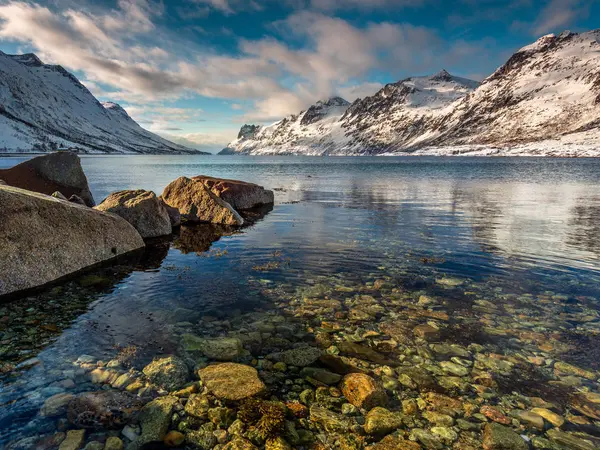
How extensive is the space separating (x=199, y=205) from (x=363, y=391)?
59.9 ft

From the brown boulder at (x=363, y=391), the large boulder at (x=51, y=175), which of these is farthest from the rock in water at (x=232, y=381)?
the large boulder at (x=51, y=175)

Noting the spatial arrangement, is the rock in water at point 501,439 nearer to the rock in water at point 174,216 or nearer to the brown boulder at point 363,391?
the brown boulder at point 363,391

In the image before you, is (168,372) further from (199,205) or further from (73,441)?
(199,205)

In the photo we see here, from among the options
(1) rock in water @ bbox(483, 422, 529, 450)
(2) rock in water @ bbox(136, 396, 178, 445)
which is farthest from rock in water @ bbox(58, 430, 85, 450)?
(1) rock in water @ bbox(483, 422, 529, 450)

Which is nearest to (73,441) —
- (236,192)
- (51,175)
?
(236,192)

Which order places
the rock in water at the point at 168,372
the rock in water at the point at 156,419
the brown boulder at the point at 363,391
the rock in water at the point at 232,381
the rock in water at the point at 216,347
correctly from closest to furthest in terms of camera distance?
the rock in water at the point at 156,419, the brown boulder at the point at 363,391, the rock in water at the point at 232,381, the rock in water at the point at 168,372, the rock in water at the point at 216,347

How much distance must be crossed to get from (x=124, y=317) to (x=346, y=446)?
628 cm

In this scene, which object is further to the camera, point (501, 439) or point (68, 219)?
point (68, 219)

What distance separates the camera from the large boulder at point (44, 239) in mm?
9750

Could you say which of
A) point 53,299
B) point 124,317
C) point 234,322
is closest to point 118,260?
point 53,299

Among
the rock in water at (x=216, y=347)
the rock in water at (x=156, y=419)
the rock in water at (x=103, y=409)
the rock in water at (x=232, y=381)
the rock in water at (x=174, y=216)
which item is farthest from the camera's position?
the rock in water at (x=174, y=216)

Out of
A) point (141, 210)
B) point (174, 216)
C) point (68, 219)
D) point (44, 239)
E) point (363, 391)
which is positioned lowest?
point (363, 391)

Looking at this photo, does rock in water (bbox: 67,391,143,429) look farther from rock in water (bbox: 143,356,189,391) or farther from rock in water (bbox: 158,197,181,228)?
rock in water (bbox: 158,197,181,228)

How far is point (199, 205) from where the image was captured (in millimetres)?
21844
